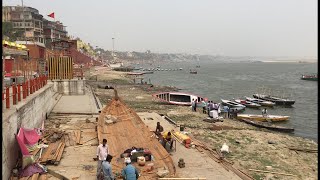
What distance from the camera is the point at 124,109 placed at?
2131 cm

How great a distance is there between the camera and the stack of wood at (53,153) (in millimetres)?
12131

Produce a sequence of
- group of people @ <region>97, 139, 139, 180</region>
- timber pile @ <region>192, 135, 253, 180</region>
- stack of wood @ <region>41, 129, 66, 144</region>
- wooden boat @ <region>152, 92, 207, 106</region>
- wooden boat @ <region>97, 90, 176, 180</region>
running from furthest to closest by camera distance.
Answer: wooden boat @ <region>152, 92, 207, 106</region>
stack of wood @ <region>41, 129, 66, 144</region>
timber pile @ <region>192, 135, 253, 180</region>
wooden boat @ <region>97, 90, 176, 180</region>
group of people @ <region>97, 139, 139, 180</region>

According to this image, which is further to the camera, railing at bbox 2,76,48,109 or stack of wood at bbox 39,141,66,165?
stack of wood at bbox 39,141,66,165

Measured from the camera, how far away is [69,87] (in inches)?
1258

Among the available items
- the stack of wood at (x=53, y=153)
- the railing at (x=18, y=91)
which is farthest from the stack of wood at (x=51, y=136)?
the railing at (x=18, y=91)

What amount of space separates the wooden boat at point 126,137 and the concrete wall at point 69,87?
1134cm

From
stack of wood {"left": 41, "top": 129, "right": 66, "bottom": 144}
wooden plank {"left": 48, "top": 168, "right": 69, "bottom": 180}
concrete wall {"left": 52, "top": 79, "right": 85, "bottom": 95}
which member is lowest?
wooden plank {"left": 48, "top": 168, "right": 69, "bottom": 180}

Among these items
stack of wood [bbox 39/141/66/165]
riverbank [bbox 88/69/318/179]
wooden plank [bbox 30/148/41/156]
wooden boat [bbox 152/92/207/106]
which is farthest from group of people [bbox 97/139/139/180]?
wooden boat [bbox 152/92/207/106]

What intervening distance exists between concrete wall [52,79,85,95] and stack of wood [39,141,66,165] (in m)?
17.3

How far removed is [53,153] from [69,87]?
1961 centimetres

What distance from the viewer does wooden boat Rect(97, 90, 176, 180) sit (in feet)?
40.2

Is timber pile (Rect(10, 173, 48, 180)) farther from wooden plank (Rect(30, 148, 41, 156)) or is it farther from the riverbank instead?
the riverbank

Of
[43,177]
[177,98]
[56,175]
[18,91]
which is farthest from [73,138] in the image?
[177,98]

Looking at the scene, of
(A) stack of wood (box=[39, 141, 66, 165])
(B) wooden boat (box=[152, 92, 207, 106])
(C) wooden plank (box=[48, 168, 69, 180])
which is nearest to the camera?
(C) wooden plank (box=[48, 168, 69, 180])
